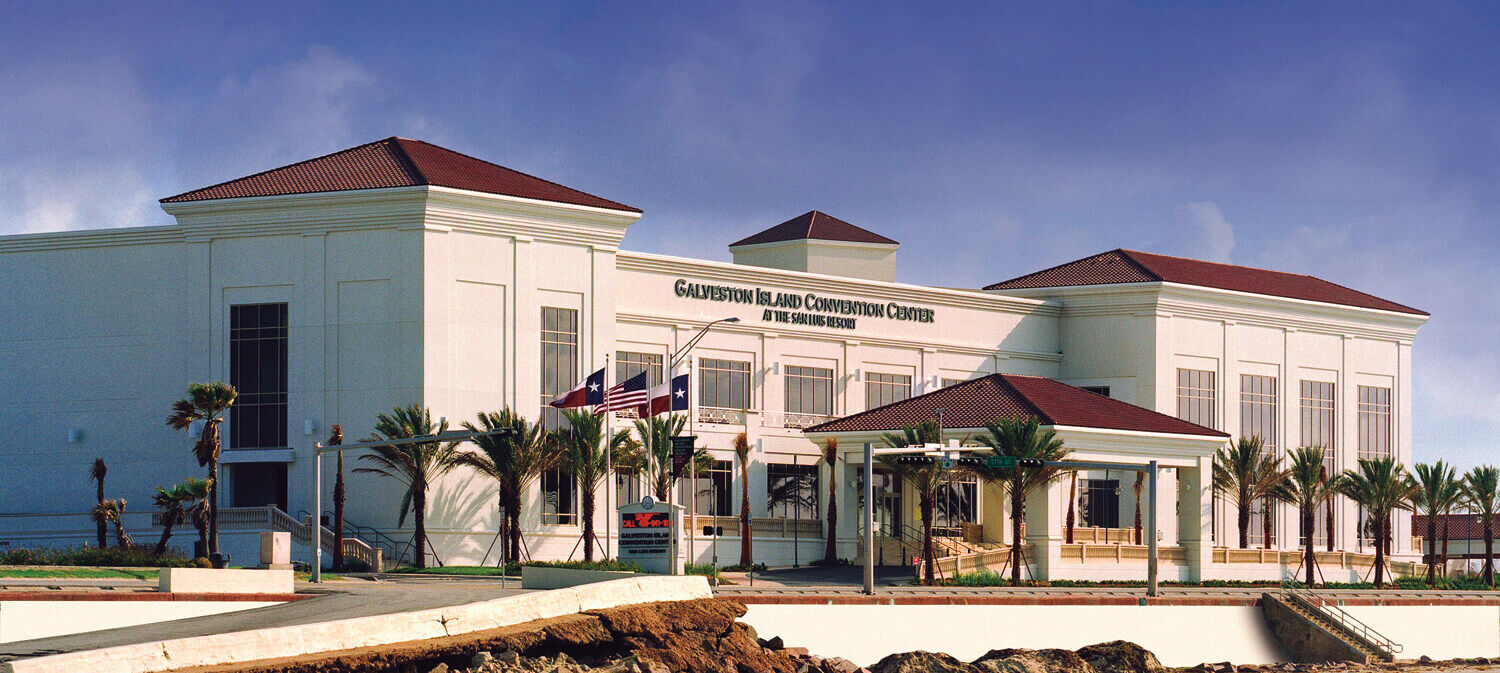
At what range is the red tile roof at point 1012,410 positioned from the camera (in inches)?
3029

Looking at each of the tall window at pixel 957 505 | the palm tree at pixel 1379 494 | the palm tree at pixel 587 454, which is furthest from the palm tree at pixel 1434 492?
the palm tree at pixel 587 454

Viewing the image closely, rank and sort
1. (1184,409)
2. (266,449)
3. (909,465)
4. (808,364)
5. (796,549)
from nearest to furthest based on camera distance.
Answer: (909,465)
(266,449)
(796,549)
(808,364)
(1184,409)

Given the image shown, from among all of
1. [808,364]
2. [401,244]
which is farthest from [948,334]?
[401,244]

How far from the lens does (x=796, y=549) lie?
267ft

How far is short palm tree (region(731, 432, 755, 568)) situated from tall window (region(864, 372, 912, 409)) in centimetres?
792

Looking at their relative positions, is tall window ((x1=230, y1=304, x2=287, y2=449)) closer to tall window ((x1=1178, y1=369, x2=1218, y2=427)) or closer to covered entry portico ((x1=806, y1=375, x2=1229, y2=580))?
covered entry portico ((x1=806, y1=375, x2=1229, y2=580))

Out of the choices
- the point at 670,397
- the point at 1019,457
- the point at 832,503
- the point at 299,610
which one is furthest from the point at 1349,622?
the point at 299,610

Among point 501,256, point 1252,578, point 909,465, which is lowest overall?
point 1252,578

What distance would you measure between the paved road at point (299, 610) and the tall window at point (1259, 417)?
166ft

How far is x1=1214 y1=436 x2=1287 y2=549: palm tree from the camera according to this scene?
8962cm

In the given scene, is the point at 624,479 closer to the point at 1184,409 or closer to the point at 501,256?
the point at 501,256

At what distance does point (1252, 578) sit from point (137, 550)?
1793 inches

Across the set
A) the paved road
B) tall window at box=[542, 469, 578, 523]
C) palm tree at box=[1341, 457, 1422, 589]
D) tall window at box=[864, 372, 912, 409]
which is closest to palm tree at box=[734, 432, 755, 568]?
tall window at box=[542, 469, 578, 523]

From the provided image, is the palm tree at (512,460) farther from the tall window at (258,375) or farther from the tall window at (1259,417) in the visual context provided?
the tall window at (1259,417)
